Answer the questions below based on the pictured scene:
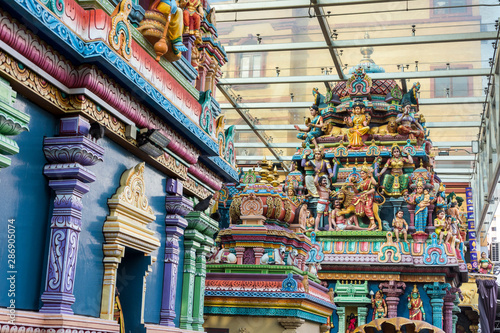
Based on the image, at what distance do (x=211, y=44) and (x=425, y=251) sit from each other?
390 inches

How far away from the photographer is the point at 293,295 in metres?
9.88

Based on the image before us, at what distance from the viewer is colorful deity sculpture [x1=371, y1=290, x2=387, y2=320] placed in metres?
16.8

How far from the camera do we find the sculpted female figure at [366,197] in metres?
17.4

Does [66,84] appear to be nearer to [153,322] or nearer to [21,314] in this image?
[21,314]

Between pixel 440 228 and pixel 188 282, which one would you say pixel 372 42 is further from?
pixel 188 282

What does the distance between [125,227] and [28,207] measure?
1.18 metres

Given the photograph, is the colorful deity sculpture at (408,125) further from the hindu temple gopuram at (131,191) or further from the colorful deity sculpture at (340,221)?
the hindu temple gopuram at (131,191)

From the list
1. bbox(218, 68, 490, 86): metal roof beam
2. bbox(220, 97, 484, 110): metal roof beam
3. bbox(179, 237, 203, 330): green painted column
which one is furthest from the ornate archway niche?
bbox(220, 97, 484, 110): metal roof beam

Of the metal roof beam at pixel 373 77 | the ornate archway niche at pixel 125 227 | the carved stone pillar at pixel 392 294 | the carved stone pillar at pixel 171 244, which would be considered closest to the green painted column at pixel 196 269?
the carved stone pillar at pixel 171 244

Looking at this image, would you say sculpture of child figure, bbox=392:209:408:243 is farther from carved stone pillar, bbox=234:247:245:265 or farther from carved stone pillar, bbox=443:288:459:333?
carved stone pillar, bbox=234:247:245:265

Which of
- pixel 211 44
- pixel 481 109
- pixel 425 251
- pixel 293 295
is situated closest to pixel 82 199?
pixel 211 44

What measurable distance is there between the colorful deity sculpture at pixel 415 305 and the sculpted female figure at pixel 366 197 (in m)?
2.00

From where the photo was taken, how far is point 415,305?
16641 millimetres

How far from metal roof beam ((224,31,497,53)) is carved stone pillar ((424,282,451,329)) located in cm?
651
